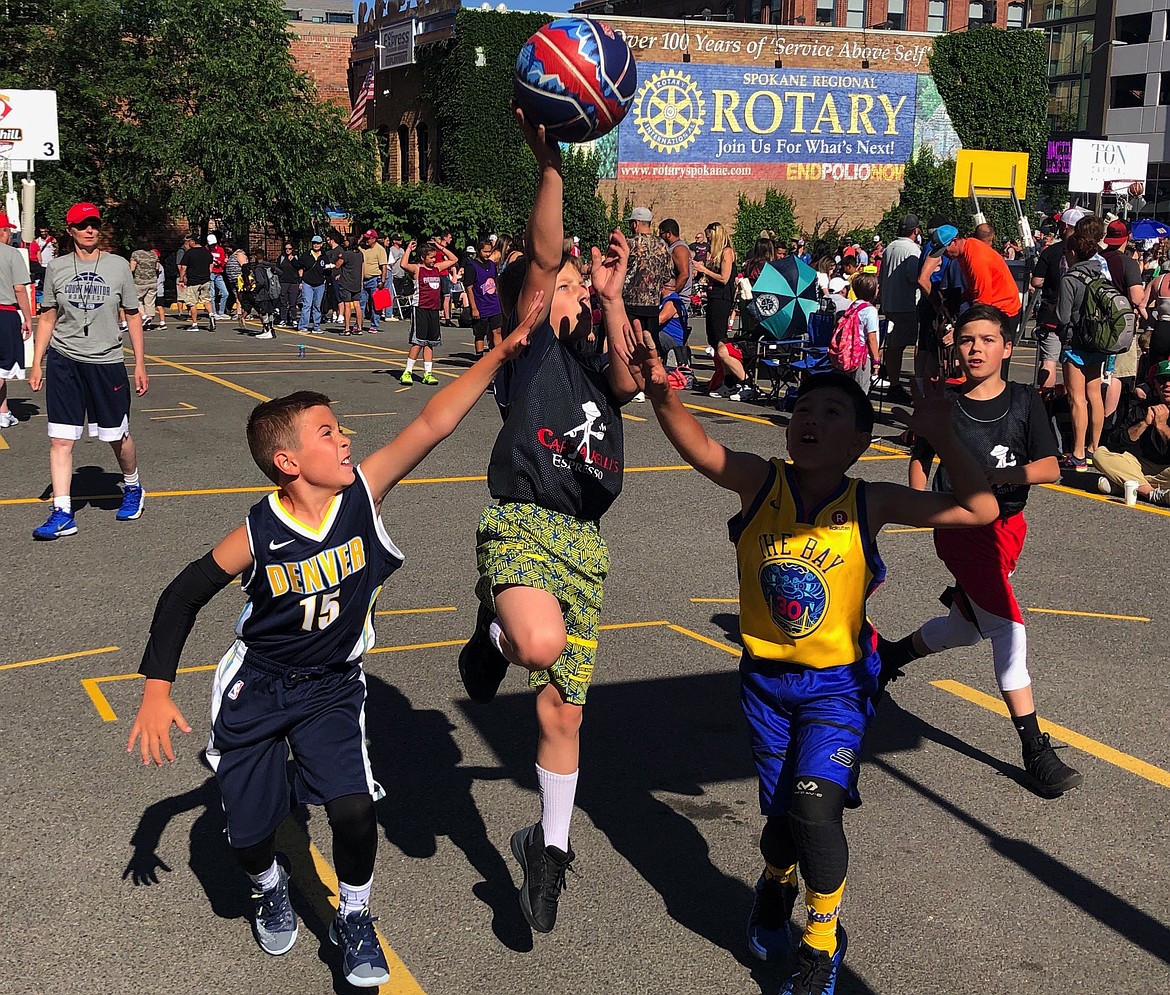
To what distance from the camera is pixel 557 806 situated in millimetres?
4082

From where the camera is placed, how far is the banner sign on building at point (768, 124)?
41594 millimetres

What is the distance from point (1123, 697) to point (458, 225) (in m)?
33.0

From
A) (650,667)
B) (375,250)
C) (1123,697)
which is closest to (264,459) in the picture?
(650,667)

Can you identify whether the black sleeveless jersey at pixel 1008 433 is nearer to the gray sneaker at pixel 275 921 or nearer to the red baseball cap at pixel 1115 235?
the gray sneaker at pixel 275 921

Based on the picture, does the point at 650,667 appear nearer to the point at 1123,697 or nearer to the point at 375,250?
the point at 1123,697

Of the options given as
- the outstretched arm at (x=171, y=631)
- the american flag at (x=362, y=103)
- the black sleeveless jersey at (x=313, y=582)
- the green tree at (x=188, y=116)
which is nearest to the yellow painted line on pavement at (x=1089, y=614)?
the black sleeveless jersey at (x=313, y=582)

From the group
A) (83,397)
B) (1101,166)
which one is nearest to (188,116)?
(1101,166)

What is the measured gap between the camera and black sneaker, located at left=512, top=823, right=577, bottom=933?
3.96 meters

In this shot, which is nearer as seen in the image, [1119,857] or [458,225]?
[1119,857]

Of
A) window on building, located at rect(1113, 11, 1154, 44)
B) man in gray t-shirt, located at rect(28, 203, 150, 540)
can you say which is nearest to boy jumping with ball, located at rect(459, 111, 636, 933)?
man in gray t-shirt, located at rect(28, 203, 150, 540)

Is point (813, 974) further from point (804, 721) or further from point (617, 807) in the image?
point (617, 807)

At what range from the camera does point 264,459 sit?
148 inches

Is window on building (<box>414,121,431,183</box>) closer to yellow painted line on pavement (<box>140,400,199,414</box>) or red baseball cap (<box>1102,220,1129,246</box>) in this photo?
yellow painted line on pavement (<box>140,400,199,414</box>)

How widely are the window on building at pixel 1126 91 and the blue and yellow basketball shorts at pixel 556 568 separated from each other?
78059mm
